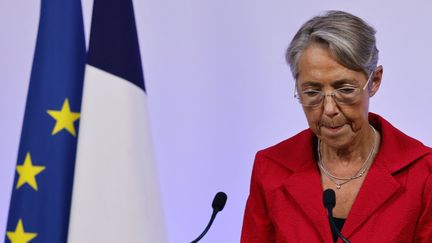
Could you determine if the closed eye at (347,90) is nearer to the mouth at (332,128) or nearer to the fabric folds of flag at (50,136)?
the mouth at (332,128)

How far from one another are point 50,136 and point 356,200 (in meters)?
0.64

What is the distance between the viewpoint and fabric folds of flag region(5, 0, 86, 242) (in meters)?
1.79

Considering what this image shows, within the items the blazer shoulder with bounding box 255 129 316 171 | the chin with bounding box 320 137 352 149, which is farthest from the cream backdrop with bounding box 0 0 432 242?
the chin with bounding box 320 137 352 149

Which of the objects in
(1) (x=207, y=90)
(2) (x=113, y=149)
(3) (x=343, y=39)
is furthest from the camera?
(1) (x=207, y=90)

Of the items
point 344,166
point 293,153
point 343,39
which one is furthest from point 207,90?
point 343,39

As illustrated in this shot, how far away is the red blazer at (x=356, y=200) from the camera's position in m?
1.84

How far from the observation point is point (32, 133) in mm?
1804

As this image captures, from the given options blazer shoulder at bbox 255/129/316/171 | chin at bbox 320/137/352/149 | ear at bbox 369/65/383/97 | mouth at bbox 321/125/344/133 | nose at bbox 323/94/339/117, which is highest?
ear at bbox 369/65/383/97

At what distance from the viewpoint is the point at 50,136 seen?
70.9 inches

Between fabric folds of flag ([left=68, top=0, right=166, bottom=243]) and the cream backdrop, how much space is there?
805 millimetres

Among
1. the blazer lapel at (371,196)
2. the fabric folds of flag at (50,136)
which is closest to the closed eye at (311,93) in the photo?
the blazer lapel at (371,196)

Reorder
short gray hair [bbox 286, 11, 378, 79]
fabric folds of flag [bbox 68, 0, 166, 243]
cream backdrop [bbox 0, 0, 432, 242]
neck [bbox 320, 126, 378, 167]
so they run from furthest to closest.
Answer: cream backdrop [bbox 0, 0, 432, 242] → neck [bbox 320, 126, 378, 167] → short gray hair [bbox 286, 11, 378, 79] → fabric folds of flag [bbox 68, 0, 166, 243]

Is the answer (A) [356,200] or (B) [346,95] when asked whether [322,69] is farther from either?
(A) [356,200]

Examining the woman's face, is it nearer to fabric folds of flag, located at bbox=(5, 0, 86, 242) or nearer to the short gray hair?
the short gray hair
